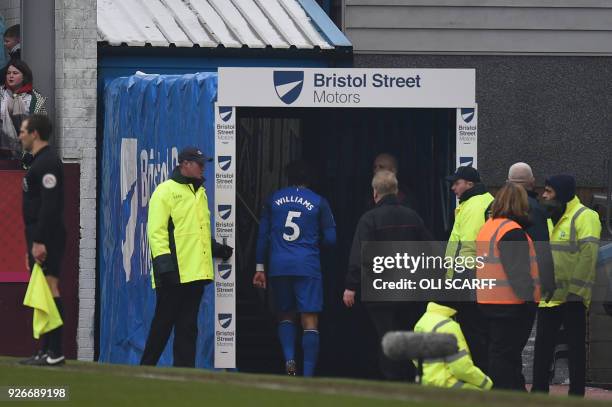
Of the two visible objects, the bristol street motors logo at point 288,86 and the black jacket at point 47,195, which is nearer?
the black jacket at point 47,195

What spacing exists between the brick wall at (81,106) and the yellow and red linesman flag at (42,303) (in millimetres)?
4664

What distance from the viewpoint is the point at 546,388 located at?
14.1 metres

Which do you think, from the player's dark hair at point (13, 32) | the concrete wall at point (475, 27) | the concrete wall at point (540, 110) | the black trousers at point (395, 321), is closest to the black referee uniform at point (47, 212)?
the black trousers at point (395, 321)

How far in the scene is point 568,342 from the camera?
1410cm

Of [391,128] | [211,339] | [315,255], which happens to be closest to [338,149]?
[391,128]

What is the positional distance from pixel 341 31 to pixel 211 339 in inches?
265

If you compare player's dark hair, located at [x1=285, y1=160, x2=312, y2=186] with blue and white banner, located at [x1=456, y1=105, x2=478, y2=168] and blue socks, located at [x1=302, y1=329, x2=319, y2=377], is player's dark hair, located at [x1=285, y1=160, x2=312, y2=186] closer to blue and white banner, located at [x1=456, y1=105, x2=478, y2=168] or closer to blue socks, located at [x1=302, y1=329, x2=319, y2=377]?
blue socks, located at [x1=302, y1=329, x2=319, y2=377]

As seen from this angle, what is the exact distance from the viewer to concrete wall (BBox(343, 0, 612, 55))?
67.8 ft

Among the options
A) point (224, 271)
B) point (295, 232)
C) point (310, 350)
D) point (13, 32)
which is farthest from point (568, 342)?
point (13, 32)

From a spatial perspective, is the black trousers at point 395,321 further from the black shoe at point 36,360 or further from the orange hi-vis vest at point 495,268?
the black shoe at point 36,360

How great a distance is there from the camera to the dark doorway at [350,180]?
16.4 meters

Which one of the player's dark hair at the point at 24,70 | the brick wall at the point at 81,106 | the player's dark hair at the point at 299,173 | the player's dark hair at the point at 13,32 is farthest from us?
the player's dark hair at the point at 13,32

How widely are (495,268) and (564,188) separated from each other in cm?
151

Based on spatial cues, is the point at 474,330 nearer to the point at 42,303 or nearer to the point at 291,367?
the point at 291,367
